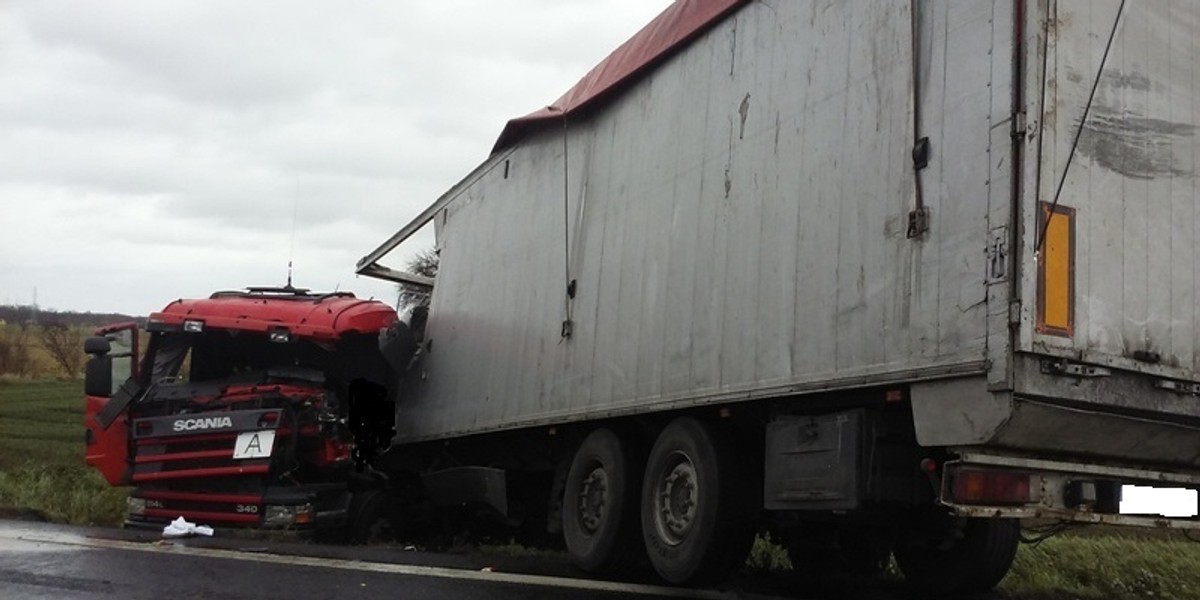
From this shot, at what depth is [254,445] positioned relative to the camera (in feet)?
33.8

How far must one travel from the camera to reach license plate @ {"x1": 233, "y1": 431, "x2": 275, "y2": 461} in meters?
10.3

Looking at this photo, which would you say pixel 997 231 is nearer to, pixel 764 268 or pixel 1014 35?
pixel 1014 35

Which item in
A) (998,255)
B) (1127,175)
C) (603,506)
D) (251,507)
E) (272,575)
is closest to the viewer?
(998,255)

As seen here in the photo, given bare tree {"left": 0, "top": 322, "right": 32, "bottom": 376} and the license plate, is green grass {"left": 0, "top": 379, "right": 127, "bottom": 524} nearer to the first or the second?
bare tree {"left": 0, "top": 322, "right": 32, "bottom": 376}

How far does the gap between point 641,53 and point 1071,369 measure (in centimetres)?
409

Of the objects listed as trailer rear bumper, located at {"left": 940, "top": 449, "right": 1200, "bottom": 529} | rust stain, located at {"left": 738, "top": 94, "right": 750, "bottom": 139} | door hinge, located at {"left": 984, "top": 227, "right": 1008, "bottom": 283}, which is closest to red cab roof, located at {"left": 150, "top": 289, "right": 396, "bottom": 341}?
rust stain, located at {"left": 738, "top": 94, "right": 750, "bottom": 139}

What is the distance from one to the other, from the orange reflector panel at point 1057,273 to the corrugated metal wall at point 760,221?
0.23 meters

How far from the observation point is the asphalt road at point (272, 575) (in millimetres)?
6031

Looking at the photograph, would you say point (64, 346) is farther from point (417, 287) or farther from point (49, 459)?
point (417, 287)

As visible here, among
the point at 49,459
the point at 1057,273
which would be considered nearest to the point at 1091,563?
the point at 1057,273

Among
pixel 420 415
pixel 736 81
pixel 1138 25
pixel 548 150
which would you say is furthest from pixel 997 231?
pixel 420 415

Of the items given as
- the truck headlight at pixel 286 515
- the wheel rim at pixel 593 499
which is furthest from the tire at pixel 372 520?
the wheel rim at pixel 593 499

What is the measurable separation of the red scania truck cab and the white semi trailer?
320 centimetres

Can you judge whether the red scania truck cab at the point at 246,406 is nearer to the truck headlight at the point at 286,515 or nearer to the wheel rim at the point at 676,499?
the truck headlight at the point at 286,515
